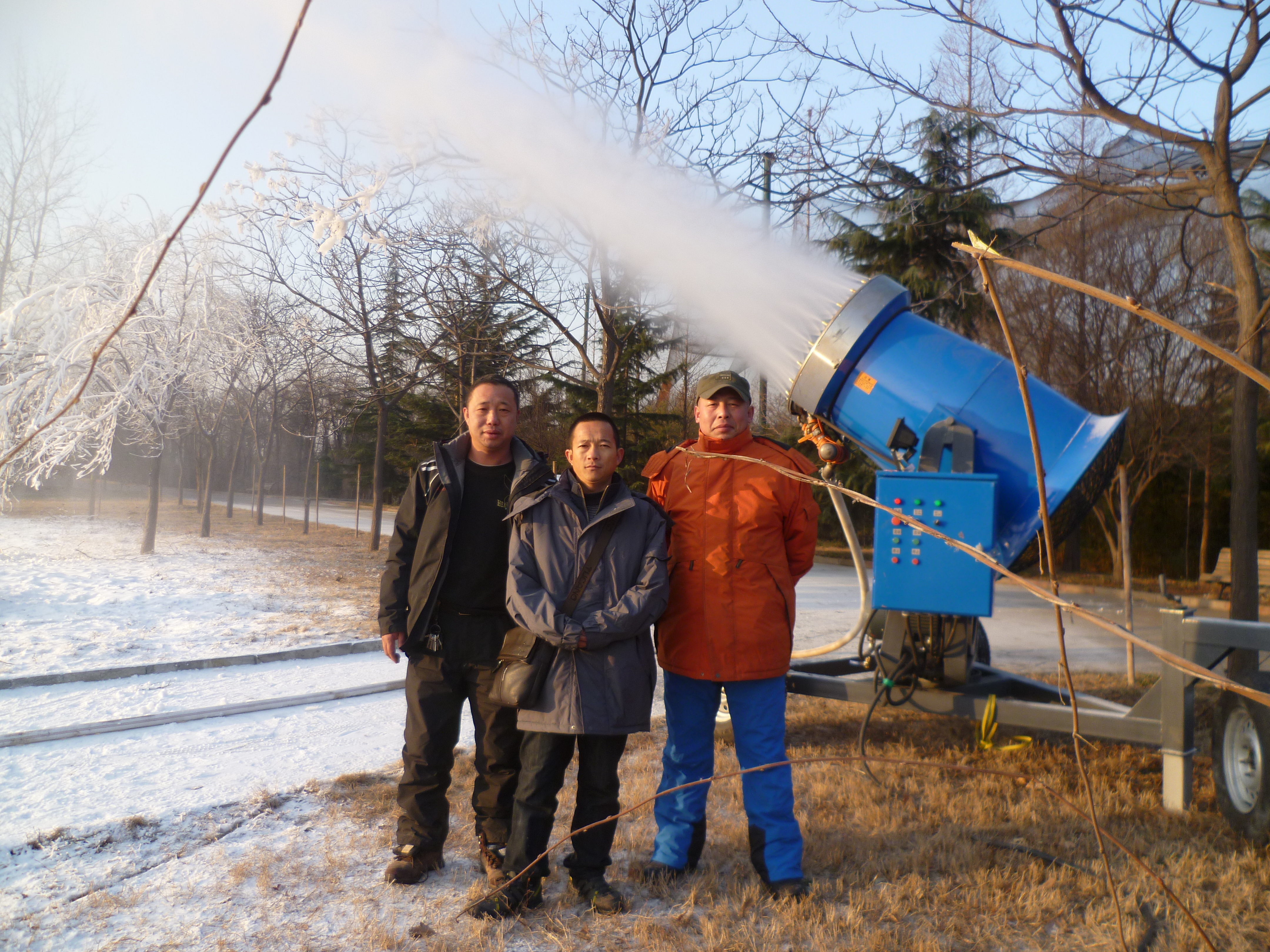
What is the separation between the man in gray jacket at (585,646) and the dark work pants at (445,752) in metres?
0.19

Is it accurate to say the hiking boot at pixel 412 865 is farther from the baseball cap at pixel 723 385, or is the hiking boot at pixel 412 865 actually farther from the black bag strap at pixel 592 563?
the baseball cap at pixel 723 385

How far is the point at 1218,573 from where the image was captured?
13719 mm

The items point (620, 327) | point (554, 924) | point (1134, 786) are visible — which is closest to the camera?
point (554, 924)

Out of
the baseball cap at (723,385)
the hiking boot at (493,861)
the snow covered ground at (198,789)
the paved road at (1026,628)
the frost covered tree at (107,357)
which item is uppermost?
the frost covered tree at (107,357)

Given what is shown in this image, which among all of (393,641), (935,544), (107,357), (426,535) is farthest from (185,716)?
(107,357)

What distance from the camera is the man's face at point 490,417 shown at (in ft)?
11.6

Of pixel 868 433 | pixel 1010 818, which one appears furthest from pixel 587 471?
pixel 1010 818

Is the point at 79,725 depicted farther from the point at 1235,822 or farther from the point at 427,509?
the point at 1235,822

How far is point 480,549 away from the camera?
11.4 feet

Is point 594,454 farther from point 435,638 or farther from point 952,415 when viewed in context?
point 952,415

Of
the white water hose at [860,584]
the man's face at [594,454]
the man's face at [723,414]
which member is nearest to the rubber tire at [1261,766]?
the white water hose at [860,584]

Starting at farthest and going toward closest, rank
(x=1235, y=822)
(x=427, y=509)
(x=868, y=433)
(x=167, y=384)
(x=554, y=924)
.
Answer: (x=167, y=384) → (x=868, y=433) → (x=1235, y=822) → (x=427, y=509) → (x=554, y=924)

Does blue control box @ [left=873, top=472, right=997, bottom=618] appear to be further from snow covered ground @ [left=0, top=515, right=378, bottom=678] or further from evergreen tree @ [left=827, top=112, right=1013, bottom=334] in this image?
snow covered ground @ [left=0, top=515, right=378, bottom=678]

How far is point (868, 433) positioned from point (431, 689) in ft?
9.22
